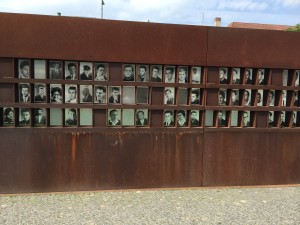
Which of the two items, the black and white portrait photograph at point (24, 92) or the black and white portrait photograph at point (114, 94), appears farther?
the black and white portrait photograph at point (114, 94)

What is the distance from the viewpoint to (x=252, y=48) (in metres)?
4.45

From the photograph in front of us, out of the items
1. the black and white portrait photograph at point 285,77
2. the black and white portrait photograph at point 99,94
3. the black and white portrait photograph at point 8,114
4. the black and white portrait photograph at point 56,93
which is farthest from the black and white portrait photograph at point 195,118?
the black and white portrait photograph at point 8,114

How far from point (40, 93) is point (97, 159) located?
1151 millimetres

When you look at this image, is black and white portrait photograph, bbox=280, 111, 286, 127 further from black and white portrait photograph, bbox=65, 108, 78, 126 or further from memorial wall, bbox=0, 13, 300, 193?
black and white portrait photograph, bbox=65, 108, 78, 126

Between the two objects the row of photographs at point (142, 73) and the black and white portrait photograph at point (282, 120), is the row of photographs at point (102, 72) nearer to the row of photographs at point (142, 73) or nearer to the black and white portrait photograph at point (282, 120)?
the row of photographs at point (142, 73)

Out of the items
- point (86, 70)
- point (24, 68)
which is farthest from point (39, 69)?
point (86, 70)

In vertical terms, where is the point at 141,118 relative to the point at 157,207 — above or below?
above

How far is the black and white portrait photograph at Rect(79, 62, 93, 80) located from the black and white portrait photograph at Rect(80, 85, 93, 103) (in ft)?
0.39

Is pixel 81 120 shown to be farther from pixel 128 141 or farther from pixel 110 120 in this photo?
pixel 128 141

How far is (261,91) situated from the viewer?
4.60 m

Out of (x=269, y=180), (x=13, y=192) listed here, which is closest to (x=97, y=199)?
(x=13, y=192)

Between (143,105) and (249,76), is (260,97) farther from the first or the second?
(143,105)

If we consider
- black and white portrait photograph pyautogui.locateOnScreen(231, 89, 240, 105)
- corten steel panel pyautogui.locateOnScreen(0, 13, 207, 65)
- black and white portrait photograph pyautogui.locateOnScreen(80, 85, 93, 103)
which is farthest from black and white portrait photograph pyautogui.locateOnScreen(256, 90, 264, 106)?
black and white portrait photograph pyautogui.locateOnScreen(80, 85, 93, 103)

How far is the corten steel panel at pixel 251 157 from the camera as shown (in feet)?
14.8
